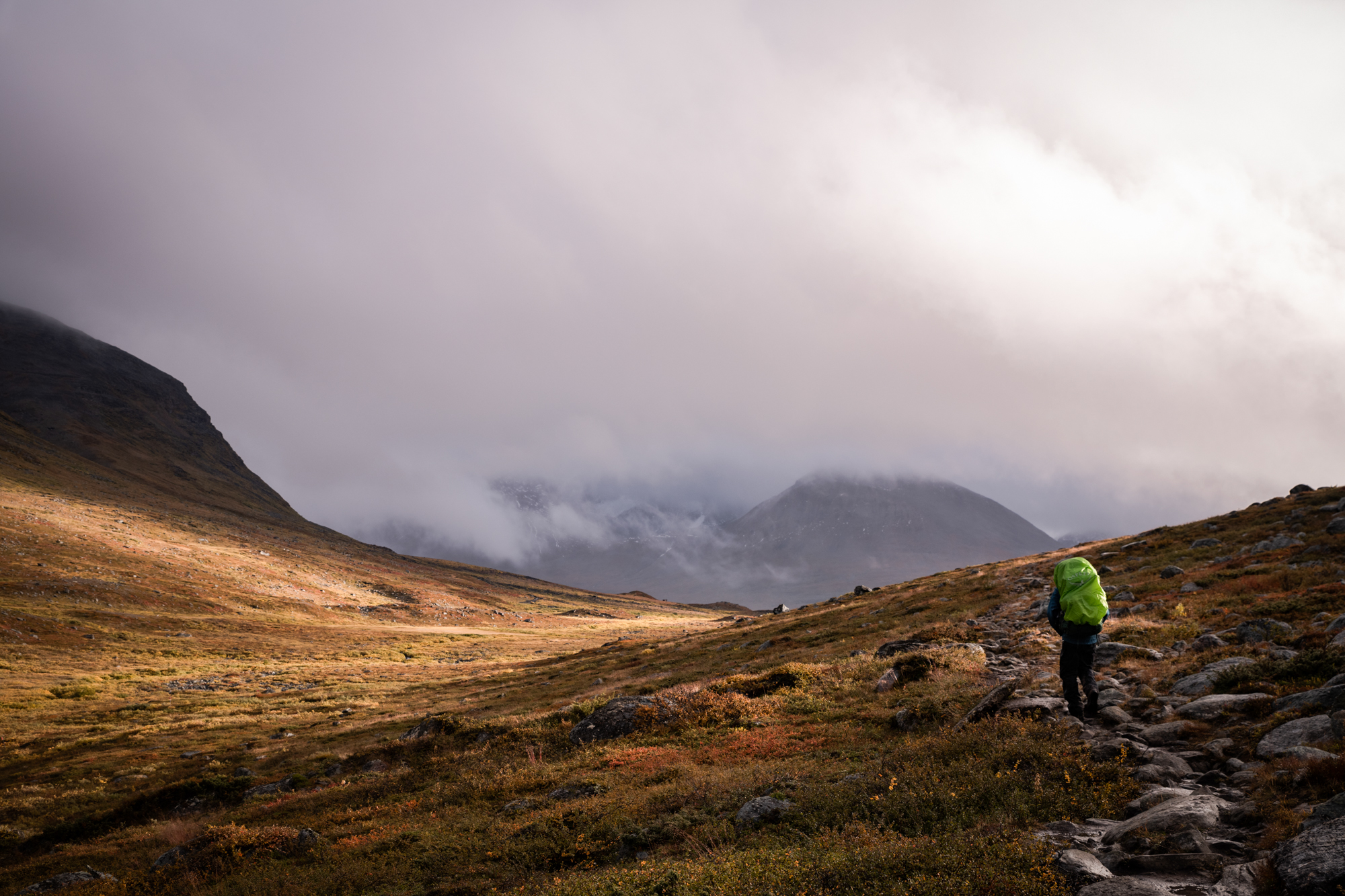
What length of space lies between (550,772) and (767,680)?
34.2ft

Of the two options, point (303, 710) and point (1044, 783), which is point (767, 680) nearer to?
point (1044, 783)

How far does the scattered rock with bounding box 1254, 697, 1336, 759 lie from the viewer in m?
9.66

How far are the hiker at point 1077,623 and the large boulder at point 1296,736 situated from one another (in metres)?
3.42

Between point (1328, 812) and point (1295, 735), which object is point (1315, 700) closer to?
point (1295, 735)

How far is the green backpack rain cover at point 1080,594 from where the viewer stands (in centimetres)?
1391

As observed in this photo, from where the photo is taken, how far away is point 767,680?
25.3 meters

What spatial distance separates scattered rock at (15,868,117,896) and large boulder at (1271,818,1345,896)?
80.7 feet

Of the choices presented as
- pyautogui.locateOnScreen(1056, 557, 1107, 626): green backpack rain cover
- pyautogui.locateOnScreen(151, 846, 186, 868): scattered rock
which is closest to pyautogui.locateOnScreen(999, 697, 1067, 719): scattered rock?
pyautogui.locateOnScreen(1056, 557, 1107, 626): green backpack rain cover

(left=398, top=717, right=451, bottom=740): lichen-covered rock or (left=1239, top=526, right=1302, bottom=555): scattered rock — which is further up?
(left=1239, top=526, right=1302, bottom=555): scattered rock

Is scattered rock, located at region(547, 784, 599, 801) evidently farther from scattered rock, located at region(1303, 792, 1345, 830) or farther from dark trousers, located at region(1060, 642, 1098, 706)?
scattered rock, located at region(1303, 792, 1345, 830)

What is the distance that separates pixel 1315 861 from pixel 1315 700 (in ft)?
22.9

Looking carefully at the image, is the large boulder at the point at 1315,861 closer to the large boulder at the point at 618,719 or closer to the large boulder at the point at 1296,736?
the large boulder at the point at 1296,736

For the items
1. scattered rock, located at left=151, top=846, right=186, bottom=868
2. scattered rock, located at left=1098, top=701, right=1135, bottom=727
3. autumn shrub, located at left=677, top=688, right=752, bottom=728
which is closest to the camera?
scattered rock, located at left=1098, top=701, right=1135, bottom=727

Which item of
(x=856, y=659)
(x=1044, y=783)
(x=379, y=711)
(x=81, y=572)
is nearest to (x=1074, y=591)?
(x=1044, y=783)
